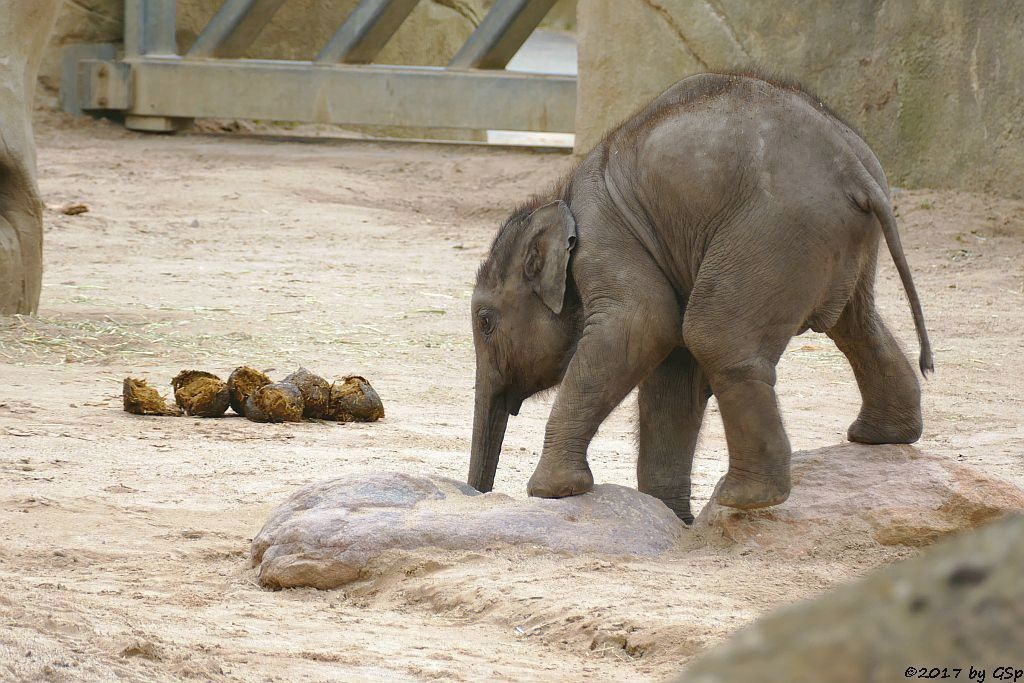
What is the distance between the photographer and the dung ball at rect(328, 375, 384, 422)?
5988 millimetres

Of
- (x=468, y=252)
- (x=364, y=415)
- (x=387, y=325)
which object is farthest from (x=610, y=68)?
(x=364, y=415)

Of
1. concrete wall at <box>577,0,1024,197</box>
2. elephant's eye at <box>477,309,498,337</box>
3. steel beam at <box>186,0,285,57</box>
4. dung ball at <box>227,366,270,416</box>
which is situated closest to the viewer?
elephant's eye at <box>477,309,498,337</box>

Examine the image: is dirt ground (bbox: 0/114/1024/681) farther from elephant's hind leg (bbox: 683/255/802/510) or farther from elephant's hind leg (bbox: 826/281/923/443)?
elephant's hind leg (bbox: 826/281/923/443)

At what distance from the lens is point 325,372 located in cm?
715

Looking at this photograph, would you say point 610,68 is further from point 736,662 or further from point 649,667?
point 736,662

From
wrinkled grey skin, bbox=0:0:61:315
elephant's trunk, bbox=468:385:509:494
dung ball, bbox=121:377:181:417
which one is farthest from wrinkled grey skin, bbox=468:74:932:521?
wrinkled grey skin, bbox=0:0:61:315

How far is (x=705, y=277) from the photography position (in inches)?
149

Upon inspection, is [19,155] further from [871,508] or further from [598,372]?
[871,508]

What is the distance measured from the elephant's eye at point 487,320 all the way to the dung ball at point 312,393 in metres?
1.77

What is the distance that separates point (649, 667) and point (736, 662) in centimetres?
235

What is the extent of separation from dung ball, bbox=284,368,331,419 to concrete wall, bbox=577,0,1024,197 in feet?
21.1

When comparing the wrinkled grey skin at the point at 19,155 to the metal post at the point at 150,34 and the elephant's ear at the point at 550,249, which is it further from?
the metal post at the point at 150,34

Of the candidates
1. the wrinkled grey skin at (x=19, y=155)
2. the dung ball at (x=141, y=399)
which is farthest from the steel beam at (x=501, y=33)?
the dung ball at (x=141, y=399)

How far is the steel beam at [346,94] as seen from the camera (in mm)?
14859
